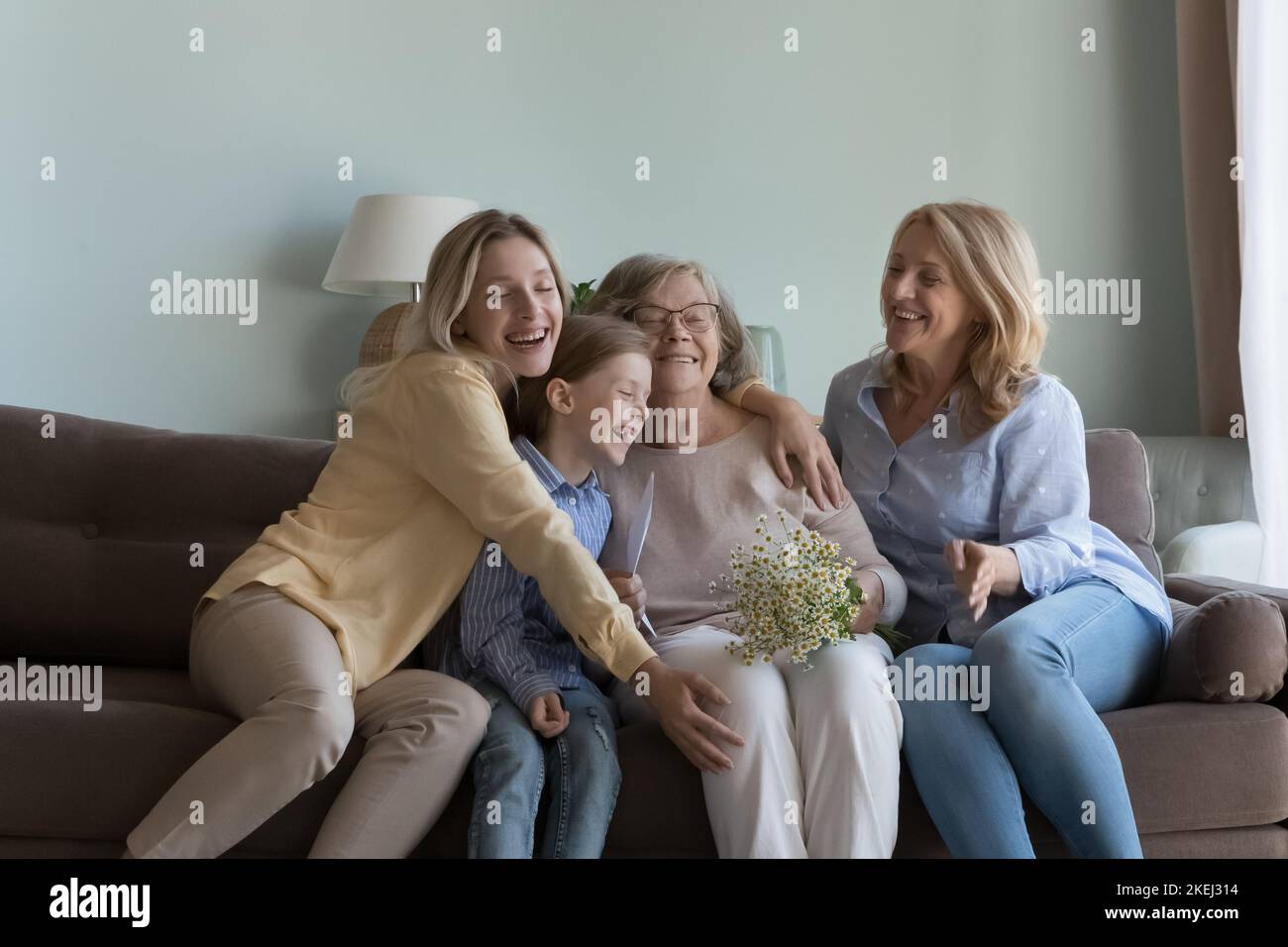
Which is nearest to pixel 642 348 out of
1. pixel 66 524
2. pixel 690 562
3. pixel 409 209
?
pixel 690 562

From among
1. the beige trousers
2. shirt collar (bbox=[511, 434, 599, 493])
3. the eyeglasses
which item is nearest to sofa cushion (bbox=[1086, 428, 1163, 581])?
the eyeglasses

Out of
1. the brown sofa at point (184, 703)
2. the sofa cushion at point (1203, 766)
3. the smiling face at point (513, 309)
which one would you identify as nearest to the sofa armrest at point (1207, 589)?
the brown sofa at point (184, 703)

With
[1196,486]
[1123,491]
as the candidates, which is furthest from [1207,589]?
[1196,486]

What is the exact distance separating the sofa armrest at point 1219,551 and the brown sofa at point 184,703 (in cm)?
106

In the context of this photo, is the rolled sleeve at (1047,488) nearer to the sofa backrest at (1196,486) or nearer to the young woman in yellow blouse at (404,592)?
the young woman in yellow blouse at (404,592)

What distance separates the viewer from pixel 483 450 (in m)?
1.79

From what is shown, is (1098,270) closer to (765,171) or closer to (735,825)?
(765,171)

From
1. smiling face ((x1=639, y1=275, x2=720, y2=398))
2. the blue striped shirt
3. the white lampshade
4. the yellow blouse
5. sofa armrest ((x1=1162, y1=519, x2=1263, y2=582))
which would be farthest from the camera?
the white lampshade

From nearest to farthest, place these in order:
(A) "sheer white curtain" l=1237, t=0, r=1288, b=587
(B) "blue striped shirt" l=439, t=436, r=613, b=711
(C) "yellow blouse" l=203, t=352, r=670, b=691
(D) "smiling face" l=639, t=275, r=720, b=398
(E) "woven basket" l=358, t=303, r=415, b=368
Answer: (C) "yellow blouse" l=203, t=352, r=670, b=691 < (B) "blue striped shirt" l=439, t=436, r=613, b=711 < (D) "smiling face" l=639, t=275, r=720, b=398 < (A) "sheer white curtain" l=1237, t=0, r=1288, b=587 < (E) "woven basket" l=358, t=303, r=415, b=368

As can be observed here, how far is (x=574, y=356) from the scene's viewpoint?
1991 millimetres

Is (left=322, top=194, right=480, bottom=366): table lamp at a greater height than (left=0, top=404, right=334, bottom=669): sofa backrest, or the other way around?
(left=322, top=194, right=480, bottom=366): table lamp

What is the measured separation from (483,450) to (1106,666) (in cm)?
97

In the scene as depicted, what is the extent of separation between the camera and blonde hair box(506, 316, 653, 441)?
197 centimetres

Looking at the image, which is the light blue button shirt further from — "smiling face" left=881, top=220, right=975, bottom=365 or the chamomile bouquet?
the chamomile bouquet
